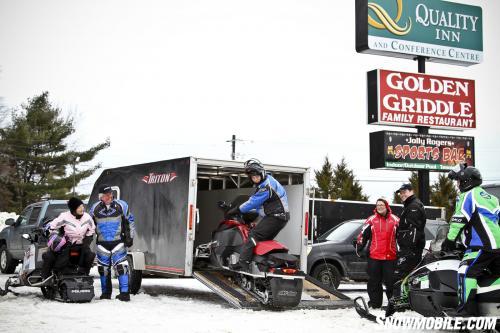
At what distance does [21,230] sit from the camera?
56.5 ft

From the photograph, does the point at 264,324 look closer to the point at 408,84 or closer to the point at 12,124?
the point at 408,84

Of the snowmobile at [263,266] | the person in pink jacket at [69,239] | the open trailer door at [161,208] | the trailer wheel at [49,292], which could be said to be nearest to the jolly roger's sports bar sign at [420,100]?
the open trailer door at [161,208]

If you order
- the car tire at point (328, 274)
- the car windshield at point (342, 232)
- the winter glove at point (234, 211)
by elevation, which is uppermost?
the winter glove at point (234, 211)

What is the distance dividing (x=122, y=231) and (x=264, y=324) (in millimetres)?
3457

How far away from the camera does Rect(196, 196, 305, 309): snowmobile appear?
9.99 meters

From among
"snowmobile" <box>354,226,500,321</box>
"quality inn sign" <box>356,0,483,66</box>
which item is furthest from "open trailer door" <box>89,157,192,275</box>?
"quality inn sign" <box>356,0,483,66</box>

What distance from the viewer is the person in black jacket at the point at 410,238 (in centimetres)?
1055

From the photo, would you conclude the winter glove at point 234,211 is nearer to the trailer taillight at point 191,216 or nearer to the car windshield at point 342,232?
the trailer taillight at point 191,216

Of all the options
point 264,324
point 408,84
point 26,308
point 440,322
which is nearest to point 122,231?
point 26,308

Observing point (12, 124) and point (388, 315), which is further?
point (12, 124)

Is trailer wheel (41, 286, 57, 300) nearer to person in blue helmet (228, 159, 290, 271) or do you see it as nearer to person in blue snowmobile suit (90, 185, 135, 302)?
person in blue snowmobile suit (90, 185, 135, 302)

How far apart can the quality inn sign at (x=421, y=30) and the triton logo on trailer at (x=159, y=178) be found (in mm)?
9865

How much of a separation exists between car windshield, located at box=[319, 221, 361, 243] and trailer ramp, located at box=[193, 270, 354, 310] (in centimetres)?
329

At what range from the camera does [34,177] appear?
1972 inches
